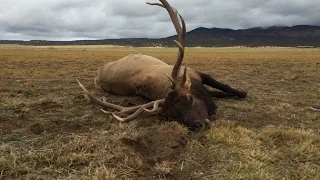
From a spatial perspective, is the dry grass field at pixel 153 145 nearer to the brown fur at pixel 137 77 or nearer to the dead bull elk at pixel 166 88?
the dead bull elk at pixel 166 88

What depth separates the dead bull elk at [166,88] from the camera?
6.52 m

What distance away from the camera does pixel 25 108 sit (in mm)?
8109

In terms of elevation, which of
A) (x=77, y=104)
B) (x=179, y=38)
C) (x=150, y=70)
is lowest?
(x=77, y=104)

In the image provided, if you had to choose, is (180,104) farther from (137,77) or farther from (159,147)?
(137,77)

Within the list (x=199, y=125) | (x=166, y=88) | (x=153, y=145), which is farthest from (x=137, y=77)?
(x=153, y=145)

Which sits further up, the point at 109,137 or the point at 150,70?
the point at 150,70

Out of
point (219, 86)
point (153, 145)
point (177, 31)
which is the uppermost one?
point (177, 31)

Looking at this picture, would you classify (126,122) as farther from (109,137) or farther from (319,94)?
(319,94)

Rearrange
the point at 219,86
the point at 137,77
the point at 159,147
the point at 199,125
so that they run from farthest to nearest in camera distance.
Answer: the point at 137,77 → the point at 219,86 → the point at 199,125 → the point at 159,147

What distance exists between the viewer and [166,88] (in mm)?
7871

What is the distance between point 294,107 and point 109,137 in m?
4.72

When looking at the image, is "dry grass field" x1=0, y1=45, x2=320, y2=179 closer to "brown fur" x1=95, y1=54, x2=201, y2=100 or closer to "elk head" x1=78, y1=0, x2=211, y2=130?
"elk head" x1=78, y1=0, x2=211, y2=130

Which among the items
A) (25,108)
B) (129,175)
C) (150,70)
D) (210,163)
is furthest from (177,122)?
(25,108)

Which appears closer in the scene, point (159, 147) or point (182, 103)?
point (159, 147)
